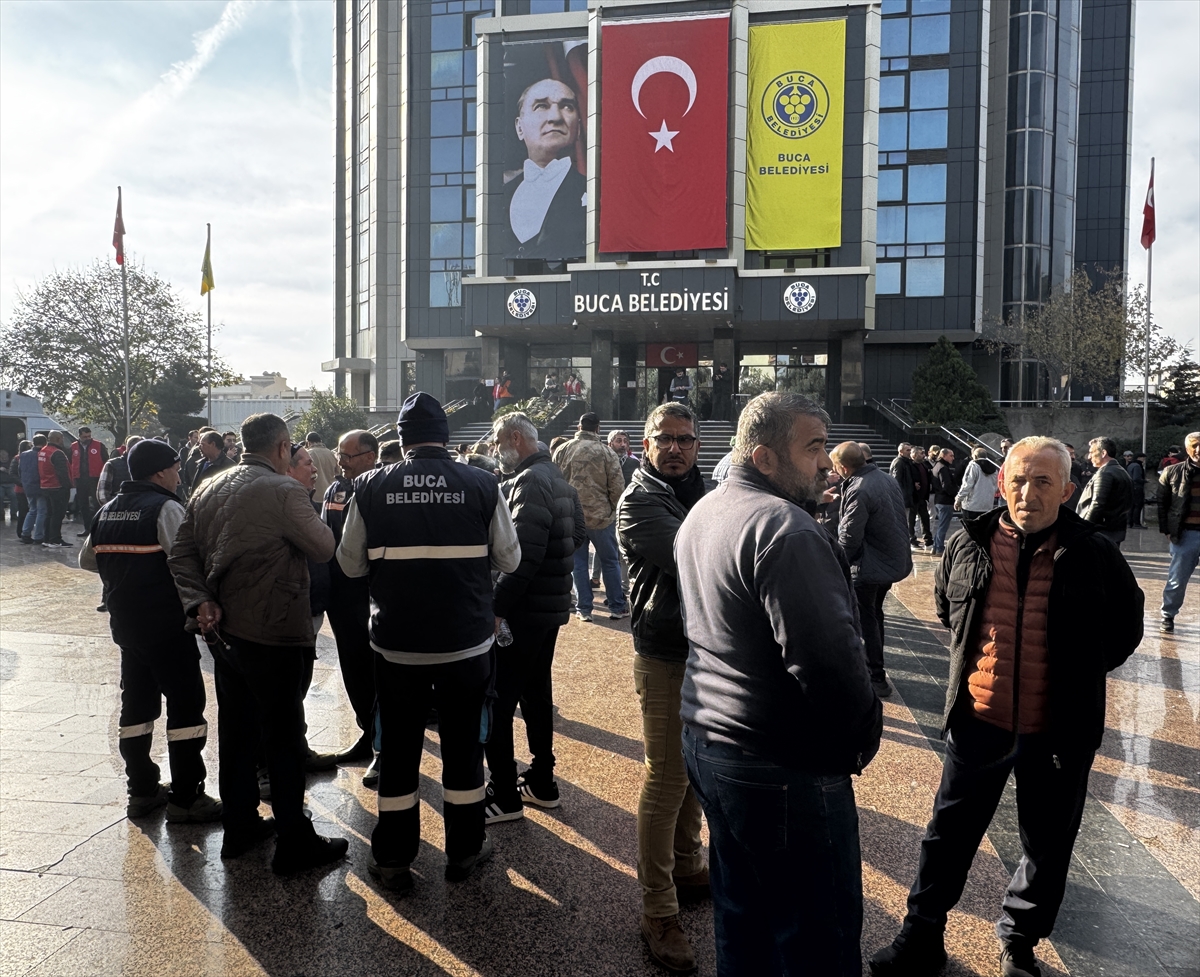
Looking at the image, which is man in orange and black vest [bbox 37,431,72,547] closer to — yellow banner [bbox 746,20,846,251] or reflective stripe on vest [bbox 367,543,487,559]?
reflective stripe on vest [bbox 367,543,487,559]

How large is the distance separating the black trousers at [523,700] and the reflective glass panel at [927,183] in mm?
37116

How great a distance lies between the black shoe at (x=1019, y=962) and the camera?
9.85ft

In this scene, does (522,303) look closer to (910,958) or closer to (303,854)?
(303,854)

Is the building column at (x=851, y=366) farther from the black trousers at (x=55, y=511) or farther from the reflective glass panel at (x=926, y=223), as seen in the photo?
the black trousers at (x=55, y=511)

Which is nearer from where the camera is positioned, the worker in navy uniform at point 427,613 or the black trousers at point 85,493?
the worker in navy uniform at point 427,613

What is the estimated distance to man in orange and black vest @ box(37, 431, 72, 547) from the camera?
1442 centimetres

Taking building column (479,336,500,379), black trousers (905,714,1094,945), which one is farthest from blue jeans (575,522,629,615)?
building column (479,336,500,379)

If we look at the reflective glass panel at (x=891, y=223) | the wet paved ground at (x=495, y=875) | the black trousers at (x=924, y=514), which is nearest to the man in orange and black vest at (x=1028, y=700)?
the wet paved ground at (x=495, y=875)

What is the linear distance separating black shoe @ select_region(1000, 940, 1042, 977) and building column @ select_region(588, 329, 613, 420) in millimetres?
30744

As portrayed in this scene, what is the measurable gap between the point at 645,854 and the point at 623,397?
109 ft

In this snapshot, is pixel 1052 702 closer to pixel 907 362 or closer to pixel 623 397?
pixel 623 397

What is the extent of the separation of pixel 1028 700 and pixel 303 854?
3025 millimetres

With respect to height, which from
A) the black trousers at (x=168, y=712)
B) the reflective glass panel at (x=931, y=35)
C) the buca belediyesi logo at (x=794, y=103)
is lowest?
the black trousers at (x=168, y=712)

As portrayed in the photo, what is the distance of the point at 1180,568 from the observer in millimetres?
8398
